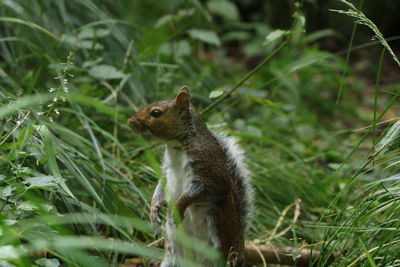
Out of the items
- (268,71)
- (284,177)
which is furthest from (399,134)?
(268,71)

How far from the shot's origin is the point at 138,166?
3.87 metres

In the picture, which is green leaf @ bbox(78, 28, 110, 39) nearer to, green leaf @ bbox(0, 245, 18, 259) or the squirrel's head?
the squirrel's head

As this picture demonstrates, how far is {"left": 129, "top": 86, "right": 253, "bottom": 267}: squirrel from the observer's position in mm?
2930

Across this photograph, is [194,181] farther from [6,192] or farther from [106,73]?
[106,73]

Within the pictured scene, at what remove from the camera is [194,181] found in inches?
114

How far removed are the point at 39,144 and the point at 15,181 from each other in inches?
24.0

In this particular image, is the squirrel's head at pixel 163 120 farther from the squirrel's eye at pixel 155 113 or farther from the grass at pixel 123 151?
the grass at pixel 123 151

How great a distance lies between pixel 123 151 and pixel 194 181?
119 centimetres

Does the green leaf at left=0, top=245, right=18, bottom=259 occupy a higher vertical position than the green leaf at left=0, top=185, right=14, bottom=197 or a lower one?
higher

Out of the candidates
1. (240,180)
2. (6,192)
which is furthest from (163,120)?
(6,192)

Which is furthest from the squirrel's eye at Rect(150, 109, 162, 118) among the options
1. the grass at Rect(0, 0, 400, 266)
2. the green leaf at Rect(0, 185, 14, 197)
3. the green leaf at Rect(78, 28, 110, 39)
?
the green leaf at Rect(78, 28, 110, 39)

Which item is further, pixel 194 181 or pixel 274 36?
pixel 274 36

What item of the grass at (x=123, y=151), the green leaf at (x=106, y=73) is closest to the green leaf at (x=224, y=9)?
the grass at (x=123, y=151)

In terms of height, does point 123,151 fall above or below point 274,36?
below
